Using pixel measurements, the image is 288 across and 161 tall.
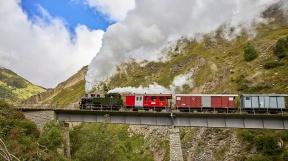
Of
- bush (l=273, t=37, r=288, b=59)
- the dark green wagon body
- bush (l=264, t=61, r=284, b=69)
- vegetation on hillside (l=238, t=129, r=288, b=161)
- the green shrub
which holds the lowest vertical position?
the green shrub

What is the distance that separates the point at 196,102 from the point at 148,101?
7089 mm

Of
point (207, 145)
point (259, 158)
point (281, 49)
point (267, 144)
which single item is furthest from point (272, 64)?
point (259, 158)

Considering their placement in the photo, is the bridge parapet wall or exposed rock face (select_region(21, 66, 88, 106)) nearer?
the bridge parapet wall

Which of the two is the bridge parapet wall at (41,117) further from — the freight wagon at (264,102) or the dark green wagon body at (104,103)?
the freight wagon at (264,102)

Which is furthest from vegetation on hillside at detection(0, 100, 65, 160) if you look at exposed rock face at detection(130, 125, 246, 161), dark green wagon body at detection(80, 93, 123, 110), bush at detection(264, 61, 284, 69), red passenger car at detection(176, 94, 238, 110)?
bush at detection(264, 61, 284, 69)

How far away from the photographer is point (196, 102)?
39.8 metres

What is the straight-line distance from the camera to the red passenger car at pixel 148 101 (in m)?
40.2

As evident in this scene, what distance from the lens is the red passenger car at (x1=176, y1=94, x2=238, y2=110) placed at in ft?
127

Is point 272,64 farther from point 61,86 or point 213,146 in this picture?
point 61,86

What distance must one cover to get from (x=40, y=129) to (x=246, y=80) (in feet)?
148

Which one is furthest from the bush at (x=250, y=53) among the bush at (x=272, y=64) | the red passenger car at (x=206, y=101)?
the red passenger car at (x=206, y=101)

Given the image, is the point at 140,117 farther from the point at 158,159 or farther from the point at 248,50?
the point at 248,50

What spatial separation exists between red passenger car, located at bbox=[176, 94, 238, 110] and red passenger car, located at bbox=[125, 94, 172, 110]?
200cm

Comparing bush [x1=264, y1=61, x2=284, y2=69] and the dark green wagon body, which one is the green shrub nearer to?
the dark green wagon body
